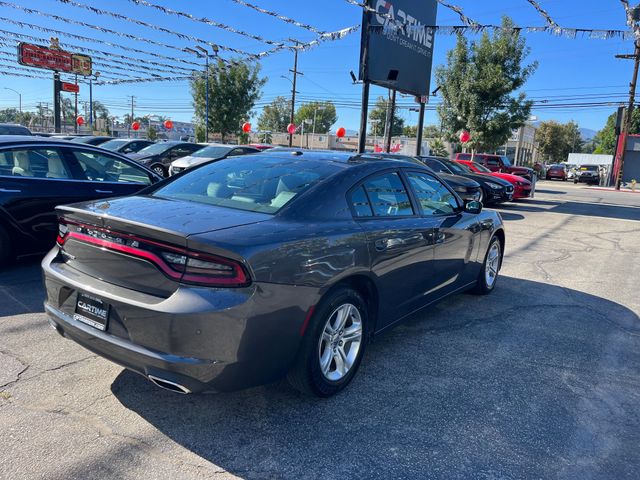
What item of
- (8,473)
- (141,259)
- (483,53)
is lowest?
(8,473)

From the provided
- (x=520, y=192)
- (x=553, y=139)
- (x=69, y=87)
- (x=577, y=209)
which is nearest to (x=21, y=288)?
(x=520, y=192)

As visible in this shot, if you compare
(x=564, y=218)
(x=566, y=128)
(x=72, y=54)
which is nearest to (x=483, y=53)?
(x=564, y=218)

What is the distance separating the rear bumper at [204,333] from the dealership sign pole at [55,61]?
2945cm

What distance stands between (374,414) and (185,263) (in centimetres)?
150

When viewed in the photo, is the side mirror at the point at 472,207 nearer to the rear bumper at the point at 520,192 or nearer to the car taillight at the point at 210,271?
the car taillight at the point at 210,271

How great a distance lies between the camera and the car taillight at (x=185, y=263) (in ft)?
8.07

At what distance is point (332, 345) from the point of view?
123 inches

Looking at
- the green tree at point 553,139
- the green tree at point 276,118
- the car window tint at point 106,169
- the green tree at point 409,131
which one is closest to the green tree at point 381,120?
the green tree at point 409,131

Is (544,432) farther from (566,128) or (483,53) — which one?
(566,128)

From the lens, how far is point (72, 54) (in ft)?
96.6

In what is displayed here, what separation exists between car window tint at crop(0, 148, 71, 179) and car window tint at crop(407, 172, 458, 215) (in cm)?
410

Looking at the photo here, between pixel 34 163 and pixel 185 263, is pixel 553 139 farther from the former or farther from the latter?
pixel 185 263

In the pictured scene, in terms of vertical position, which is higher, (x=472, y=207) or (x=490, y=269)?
(x=472, y=207)

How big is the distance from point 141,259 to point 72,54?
32376mm
